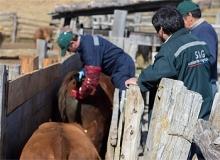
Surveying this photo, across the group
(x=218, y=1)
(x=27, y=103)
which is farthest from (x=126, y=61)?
(x=218, y=1)

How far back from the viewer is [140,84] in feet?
16.1

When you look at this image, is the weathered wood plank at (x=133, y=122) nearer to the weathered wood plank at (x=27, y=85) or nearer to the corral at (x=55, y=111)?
the corral at (x=55, y=111)

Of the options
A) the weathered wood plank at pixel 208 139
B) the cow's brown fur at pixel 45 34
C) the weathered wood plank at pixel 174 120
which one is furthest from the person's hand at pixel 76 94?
the cow's brown fur at pixel 45 34

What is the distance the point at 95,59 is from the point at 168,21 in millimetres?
2191

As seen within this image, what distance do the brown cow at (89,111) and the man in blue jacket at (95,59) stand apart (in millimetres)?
151

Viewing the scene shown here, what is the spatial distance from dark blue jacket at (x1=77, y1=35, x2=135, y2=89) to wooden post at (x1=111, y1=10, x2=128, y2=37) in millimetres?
2742

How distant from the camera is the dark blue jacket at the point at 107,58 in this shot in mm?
7105

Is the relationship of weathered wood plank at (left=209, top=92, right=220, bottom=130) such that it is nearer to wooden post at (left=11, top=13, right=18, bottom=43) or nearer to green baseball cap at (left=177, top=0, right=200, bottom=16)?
green baseball cap at (left=177, top=0, right=200, bottom=16)

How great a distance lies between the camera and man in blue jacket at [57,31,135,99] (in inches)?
270

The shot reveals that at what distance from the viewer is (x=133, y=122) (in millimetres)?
4934

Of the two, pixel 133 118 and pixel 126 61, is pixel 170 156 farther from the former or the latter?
pixel 126 61

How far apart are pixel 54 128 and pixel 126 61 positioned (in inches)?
109

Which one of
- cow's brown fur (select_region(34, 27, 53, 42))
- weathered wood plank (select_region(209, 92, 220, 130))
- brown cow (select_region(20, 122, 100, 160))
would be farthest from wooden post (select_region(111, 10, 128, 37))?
cow's brown fur (select_region(34, 27, 53, 42))

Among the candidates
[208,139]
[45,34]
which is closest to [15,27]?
[45,34]
